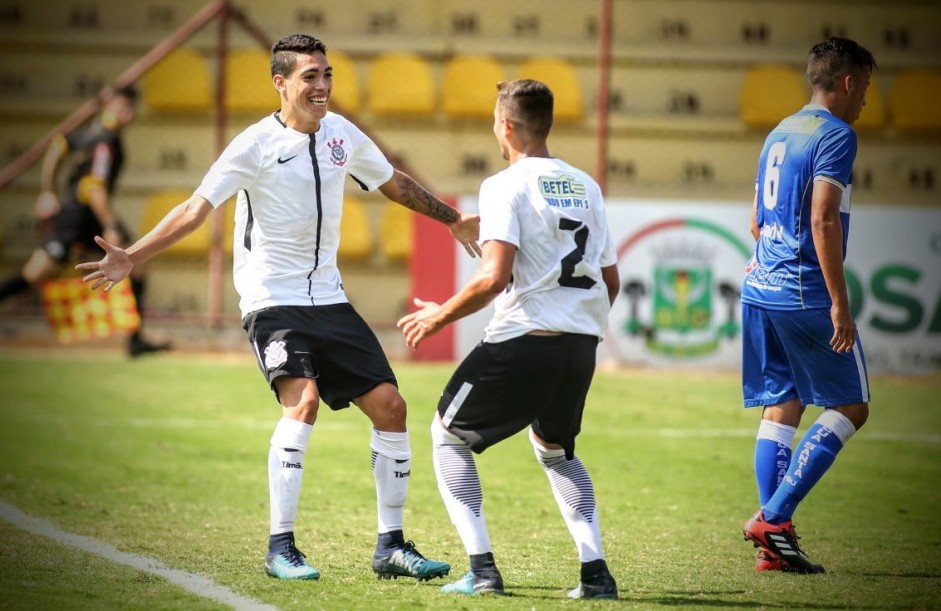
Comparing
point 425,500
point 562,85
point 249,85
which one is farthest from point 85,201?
point 425,500

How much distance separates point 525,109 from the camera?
503 cm

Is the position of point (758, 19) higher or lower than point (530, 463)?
higher

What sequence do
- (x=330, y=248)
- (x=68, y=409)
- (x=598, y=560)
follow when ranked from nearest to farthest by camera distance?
(x=598, y=560)
(x=330, y=248)
(x=68, y=409)

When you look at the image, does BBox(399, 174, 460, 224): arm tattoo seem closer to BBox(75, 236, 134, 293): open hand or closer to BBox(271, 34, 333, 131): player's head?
BBox(271, 34, 333, 131): player's head

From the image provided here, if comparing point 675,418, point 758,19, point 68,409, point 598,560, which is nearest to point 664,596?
point 598,560

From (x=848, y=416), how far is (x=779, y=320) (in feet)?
1.70

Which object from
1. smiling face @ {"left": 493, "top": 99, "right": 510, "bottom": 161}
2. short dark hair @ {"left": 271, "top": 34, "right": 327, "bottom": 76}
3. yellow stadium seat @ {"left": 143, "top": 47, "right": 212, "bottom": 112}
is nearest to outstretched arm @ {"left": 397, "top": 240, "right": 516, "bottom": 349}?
smiling face @ {"left": 493, "top": 99, "right": 510, "bottom": 161}

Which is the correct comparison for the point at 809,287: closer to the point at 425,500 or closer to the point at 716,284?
the point at 425,500

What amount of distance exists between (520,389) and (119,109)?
8.99 m

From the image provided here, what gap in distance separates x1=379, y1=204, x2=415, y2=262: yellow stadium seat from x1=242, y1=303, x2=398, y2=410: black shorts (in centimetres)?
1064

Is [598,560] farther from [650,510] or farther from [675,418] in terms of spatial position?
[675,418]

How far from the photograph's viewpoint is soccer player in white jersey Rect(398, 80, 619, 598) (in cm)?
501

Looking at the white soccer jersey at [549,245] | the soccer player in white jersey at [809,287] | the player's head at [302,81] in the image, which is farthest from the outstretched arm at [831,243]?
the player's head at [302,81]

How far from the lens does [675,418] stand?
36.1ft
